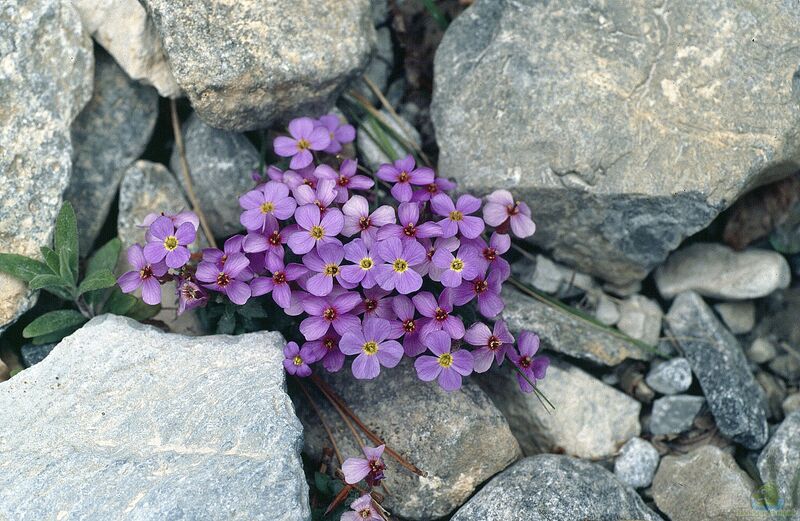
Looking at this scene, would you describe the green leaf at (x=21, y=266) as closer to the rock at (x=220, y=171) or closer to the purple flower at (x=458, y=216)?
the rock at (x=220, y=171)

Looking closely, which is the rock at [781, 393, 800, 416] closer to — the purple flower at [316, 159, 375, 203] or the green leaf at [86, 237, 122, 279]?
the purple flower at [316, 159, 375, 203]

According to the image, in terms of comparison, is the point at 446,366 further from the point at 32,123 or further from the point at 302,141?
the point at 32,123

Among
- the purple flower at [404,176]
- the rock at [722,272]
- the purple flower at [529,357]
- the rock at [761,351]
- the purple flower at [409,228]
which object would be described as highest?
the purple flower at [404,176]

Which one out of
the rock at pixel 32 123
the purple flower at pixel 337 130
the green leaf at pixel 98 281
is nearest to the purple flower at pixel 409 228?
the purple flower at pixel 337 130

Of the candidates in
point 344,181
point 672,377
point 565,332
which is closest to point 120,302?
point 344,181

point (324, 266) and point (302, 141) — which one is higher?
point (302, 141)

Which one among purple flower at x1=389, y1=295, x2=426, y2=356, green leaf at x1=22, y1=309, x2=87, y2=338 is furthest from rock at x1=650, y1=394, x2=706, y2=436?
green leaf at x1=22, y1=309, x2=87, y2=338

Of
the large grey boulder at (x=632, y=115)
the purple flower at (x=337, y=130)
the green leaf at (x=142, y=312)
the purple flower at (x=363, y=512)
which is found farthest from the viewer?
the purple flower at (x=337, y=130)
